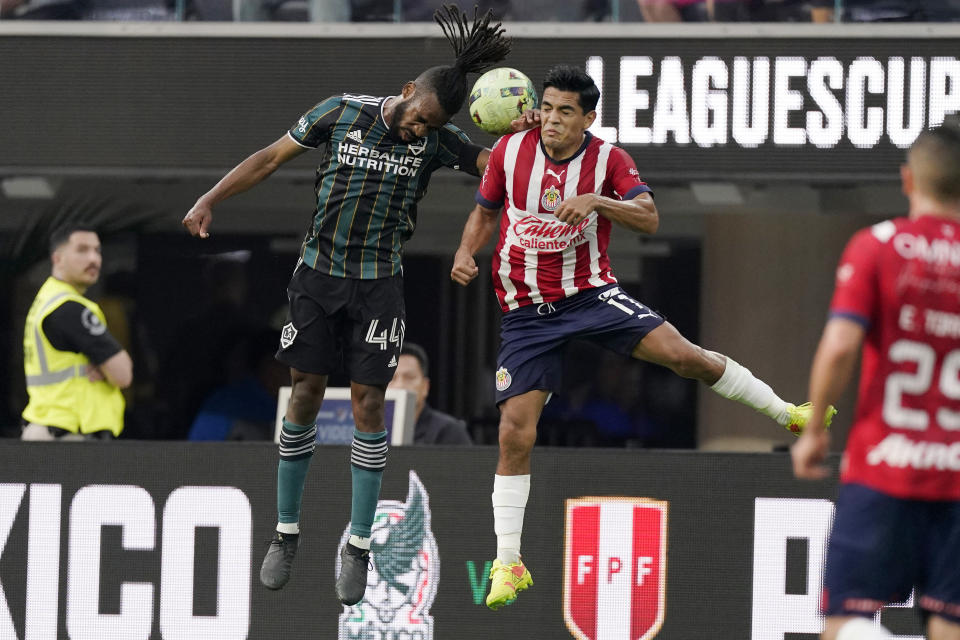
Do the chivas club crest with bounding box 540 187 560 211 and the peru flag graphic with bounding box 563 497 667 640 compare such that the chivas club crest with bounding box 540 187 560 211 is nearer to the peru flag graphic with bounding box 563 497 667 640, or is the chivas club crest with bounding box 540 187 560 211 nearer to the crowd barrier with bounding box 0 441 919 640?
the crowd barrier with bounding box 0 441 919 640

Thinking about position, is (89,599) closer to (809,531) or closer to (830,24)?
(809,531)

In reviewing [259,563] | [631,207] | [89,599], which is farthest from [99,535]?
[631,207]

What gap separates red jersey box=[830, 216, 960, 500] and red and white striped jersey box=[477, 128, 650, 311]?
1.98 metres

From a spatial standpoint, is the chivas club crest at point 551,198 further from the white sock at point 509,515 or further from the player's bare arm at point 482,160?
the white sock at point 509,515

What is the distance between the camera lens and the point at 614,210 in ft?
19.4

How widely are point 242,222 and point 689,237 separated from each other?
3.28 metres

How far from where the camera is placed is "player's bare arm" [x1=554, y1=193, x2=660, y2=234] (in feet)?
18.9

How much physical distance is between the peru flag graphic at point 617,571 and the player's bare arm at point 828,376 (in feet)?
10.9

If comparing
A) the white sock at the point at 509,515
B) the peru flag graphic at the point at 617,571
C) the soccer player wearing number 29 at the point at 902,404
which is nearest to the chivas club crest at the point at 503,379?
the white sock at the point at 509,515

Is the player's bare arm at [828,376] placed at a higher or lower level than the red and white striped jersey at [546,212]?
lower

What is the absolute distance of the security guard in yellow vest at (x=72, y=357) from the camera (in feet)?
26.2

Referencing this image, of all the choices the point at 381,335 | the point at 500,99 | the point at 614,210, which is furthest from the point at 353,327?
the point at 614,210

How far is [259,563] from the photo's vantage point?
779 centimetres

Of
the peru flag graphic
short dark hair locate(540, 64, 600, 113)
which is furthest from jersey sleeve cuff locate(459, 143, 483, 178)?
the peru flag graphic
